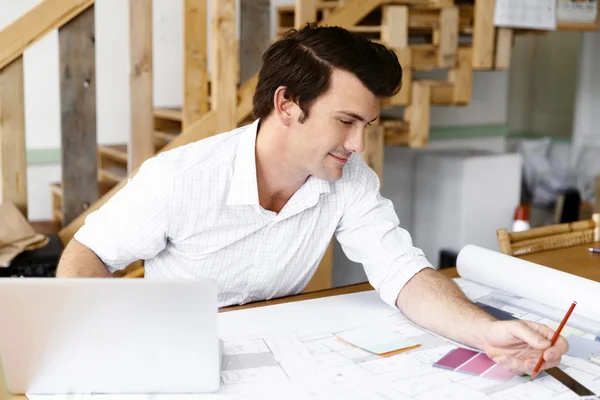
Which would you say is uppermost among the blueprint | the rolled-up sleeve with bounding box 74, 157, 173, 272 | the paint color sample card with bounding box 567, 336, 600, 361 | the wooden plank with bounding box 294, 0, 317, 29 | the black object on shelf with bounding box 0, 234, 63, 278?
the wooden plank with bounding box 294, 0, 317, 29

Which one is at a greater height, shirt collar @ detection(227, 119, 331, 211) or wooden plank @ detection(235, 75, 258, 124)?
wooden plank @ detection(235, 75, 258, 124)

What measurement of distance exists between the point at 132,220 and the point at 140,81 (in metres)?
1.24

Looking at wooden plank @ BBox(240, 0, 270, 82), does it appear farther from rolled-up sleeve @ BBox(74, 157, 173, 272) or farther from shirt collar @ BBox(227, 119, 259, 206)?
rolled-up sleeve @ BBox(74, 157, 173, 272)

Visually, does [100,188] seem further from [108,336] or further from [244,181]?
[108,336]

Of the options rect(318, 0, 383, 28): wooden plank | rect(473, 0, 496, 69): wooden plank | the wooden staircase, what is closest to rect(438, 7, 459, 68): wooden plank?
the wooden staircase

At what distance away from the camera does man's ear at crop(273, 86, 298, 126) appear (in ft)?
5.52

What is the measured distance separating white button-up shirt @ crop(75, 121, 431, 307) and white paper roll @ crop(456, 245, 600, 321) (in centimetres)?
15

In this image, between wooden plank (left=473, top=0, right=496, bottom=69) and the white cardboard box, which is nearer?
wooden plank (left=473, top=0, right=496, bottom=69)

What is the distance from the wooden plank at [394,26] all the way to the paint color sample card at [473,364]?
1.91m

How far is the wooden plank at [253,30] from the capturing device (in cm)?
297

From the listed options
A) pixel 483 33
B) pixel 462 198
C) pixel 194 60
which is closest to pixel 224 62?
pixel 194 60

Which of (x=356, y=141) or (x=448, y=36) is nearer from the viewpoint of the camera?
(x=356, y=141)

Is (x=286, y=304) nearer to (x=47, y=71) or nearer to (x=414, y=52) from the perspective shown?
(x=414, y=52)

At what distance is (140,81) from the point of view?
2.70 m
